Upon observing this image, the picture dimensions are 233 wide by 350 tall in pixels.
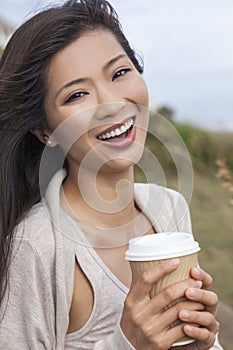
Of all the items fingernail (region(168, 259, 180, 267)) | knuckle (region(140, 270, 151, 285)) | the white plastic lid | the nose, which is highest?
the nose

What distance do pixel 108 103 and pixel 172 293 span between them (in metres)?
0.55

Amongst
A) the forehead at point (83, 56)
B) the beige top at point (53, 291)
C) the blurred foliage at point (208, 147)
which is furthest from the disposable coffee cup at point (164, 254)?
the blurred foliage at point (208, 147)

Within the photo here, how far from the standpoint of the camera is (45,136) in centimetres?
217

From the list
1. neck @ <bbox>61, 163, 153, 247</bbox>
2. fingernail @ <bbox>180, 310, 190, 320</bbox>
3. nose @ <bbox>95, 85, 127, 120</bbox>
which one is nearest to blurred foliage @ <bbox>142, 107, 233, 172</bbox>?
neck @ <bbox>61, 163, 153, 247</bbox>

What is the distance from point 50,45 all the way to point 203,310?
81 cm

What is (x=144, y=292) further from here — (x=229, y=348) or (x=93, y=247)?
(x=229, y=348)

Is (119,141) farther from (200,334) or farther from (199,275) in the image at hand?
(200,334)

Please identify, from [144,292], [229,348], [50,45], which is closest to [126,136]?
[50,45]

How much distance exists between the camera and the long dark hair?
2.01m

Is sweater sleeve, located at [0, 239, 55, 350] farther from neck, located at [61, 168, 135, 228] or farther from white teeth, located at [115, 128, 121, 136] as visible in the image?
white teeth, located at [115, 128, 121, 136]

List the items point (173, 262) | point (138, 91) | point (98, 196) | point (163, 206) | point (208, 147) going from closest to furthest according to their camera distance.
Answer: point (173, 262) → point (138, 91) → point (98, 196) → point (163, 206) → point (208, 147)

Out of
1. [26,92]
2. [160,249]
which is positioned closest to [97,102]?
[26,92]

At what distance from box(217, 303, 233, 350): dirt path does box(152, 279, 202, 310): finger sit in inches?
84.7

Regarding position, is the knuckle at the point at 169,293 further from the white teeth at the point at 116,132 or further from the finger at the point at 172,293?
the white teeth at the point at 116,132
